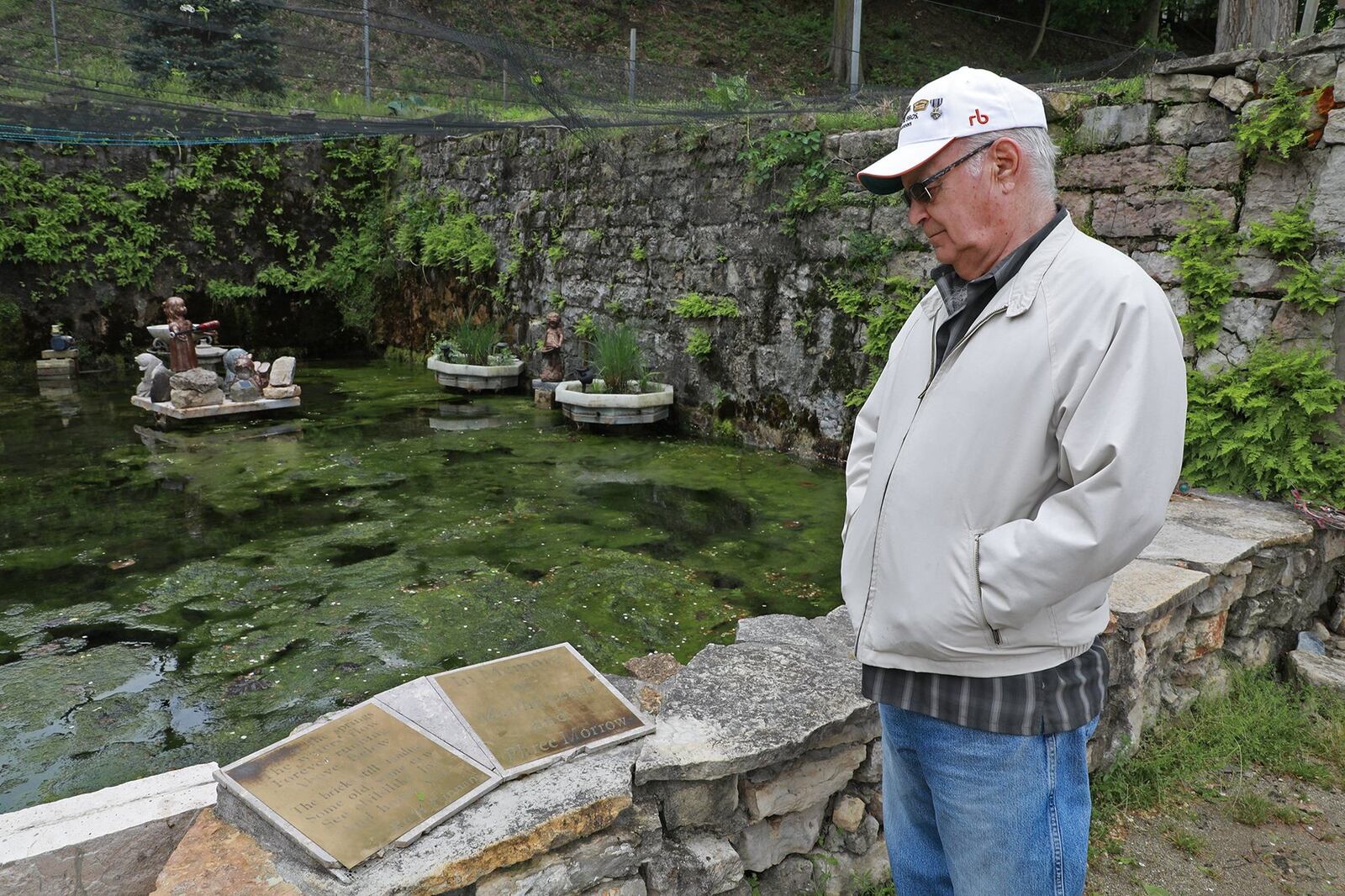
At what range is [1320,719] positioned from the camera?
2959 mm

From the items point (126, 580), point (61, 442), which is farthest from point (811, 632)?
point (61, 442)

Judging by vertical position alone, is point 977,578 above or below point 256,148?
below

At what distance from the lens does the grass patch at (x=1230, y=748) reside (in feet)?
8.60

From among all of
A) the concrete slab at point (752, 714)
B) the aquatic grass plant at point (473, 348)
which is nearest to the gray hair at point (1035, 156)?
the concrete slab at point (752, 714)

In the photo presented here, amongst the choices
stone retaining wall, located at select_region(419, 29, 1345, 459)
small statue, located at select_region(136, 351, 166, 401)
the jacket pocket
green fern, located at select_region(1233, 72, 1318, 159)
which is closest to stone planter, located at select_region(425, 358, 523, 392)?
stone retaining wall, located at select_region(419, 29, 1345, 459)

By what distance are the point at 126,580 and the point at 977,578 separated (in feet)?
14.8

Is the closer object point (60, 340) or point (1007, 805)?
point (1007, 805)

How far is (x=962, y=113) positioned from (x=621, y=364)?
6424 mm

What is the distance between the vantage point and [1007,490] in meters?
1.36

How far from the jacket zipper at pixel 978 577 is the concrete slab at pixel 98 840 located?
165cm

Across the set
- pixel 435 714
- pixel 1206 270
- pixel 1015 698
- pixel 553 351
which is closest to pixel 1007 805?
pixel 1015 698

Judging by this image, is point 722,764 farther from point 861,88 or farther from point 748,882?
point 861,88

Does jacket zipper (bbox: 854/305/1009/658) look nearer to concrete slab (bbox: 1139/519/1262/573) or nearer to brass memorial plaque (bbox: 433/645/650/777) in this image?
brass memorial plaque (bbox: 433/645/650/777)

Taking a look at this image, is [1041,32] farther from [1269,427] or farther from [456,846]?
[456,846]
